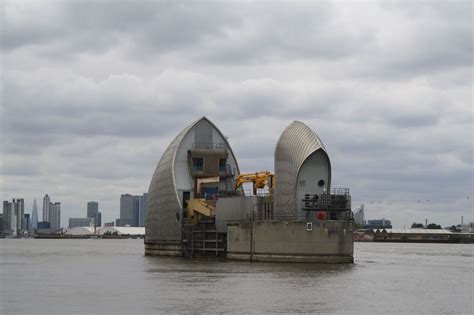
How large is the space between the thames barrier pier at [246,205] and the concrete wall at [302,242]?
70 mm

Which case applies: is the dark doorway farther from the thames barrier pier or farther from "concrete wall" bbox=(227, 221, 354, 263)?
"concrete wall" bbox=(227, 221, 354, 263)

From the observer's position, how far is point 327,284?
4697 cm

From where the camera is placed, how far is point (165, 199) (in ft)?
274

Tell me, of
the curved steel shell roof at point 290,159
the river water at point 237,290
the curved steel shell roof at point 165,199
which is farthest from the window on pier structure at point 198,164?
the river water at point 237,290

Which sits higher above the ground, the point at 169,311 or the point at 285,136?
the point at 285,136

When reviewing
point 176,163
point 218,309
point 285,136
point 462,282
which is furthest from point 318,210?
point 218,309

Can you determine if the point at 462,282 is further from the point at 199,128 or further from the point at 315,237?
the point at 199,128

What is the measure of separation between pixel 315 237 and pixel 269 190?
937 centimetres

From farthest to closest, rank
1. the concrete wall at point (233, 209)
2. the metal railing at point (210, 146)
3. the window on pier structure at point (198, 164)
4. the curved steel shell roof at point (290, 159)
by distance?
1. the metal railing at point (210, 146)
2. the window on pier structure at point (198, 164)
3. the concrete wall at point (233, 209)
4. the curved steel shell roof at point (290, 159)

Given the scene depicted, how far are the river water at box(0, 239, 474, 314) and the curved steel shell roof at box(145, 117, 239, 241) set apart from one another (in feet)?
57.8

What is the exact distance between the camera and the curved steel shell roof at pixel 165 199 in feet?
266

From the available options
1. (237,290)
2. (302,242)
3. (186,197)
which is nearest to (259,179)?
(186,197)

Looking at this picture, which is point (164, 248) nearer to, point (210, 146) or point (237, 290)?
point (210, 146)

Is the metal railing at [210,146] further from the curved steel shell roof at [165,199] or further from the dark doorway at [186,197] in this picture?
the dark doorway at [186,197]
